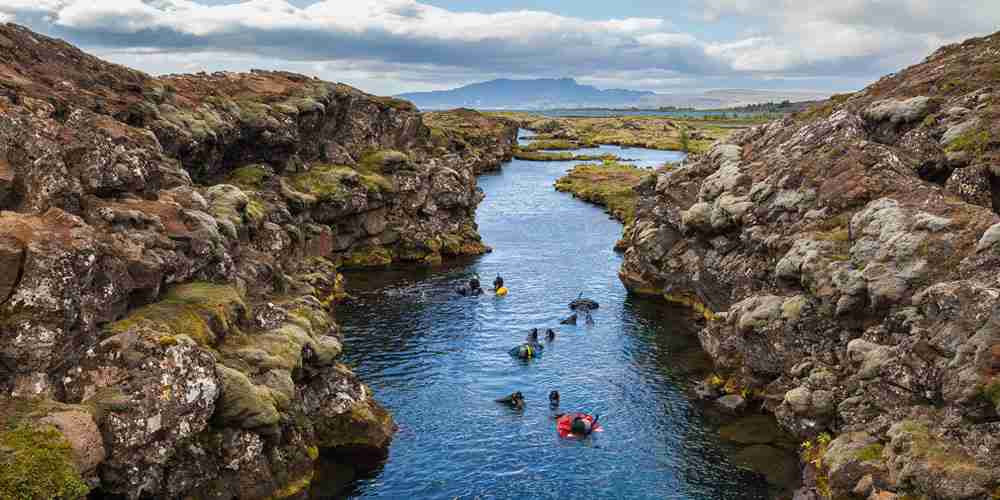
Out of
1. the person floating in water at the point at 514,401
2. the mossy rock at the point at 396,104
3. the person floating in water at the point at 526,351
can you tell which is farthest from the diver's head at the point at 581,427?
the mossy rock at the point at 396,104

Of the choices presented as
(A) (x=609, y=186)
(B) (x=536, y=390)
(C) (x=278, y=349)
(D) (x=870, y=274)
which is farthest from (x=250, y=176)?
(A) (x=609, y=186)

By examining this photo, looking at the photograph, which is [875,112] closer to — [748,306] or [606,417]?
[748,306]

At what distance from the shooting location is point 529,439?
163 feet

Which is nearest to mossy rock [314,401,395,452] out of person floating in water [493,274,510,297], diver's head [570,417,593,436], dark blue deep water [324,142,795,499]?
dark blue deep water [324,142,795,499]

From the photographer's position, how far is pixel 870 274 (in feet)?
157

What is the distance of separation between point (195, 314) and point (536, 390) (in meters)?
26.4

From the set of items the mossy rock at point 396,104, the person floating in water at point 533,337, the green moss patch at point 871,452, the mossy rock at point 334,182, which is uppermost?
the mossy rock at point 396,104

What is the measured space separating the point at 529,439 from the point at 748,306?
69.1 ft

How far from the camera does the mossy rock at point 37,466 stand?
2948 cm

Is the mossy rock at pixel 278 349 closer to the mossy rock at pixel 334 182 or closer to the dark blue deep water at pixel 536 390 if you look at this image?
the dark blue deep water at pixel 536 390

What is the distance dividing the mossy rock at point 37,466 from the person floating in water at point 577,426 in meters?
29.3

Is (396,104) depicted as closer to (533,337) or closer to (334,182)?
(334,182)

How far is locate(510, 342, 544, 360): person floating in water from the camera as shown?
6556 centimetres

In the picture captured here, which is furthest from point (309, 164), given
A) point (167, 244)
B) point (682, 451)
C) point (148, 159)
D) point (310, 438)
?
point (682, 451)
